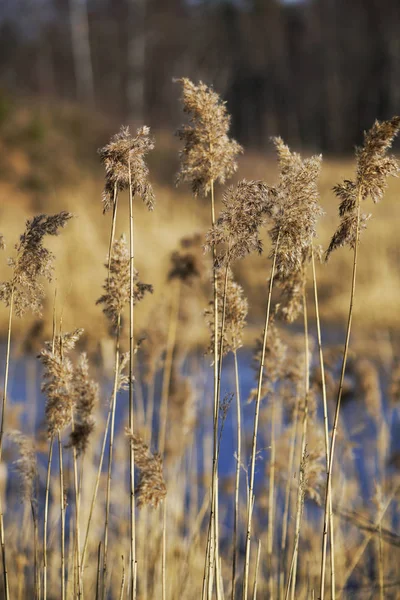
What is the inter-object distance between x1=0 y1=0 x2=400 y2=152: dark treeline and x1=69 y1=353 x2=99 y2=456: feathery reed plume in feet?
82.4

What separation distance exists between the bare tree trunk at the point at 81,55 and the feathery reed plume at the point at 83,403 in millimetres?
27395

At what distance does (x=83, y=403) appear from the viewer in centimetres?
226

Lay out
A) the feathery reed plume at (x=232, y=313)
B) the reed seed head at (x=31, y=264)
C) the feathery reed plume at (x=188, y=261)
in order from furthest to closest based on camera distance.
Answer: the feathery reed plume at (x=188, y=261) → the feathery reed plume at (x=232, y=313) → the reed seed head at (x=31, y=264)

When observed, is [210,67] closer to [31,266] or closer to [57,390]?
[31,266]

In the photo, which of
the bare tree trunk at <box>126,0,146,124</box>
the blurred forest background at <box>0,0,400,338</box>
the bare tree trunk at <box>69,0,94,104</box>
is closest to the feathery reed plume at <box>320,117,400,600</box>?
the blurred forest background at <box>0,0,400,338</box>

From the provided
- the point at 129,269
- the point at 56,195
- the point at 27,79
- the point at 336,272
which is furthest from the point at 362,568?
the point at 27,79

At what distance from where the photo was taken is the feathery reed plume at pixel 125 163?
2090 mm

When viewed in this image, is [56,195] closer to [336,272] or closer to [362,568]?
[336,272]

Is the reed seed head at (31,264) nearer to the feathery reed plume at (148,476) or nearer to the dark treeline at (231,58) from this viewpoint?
the feathery reed plume at (148,476)

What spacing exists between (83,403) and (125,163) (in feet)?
2.58

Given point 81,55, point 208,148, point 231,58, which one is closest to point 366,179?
point 208,148

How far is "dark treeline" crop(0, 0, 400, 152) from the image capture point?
2794cm

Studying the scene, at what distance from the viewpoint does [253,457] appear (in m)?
2.14

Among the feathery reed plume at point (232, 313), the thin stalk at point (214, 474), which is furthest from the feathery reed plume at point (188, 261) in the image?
the thin stalk at point (214, 474)
